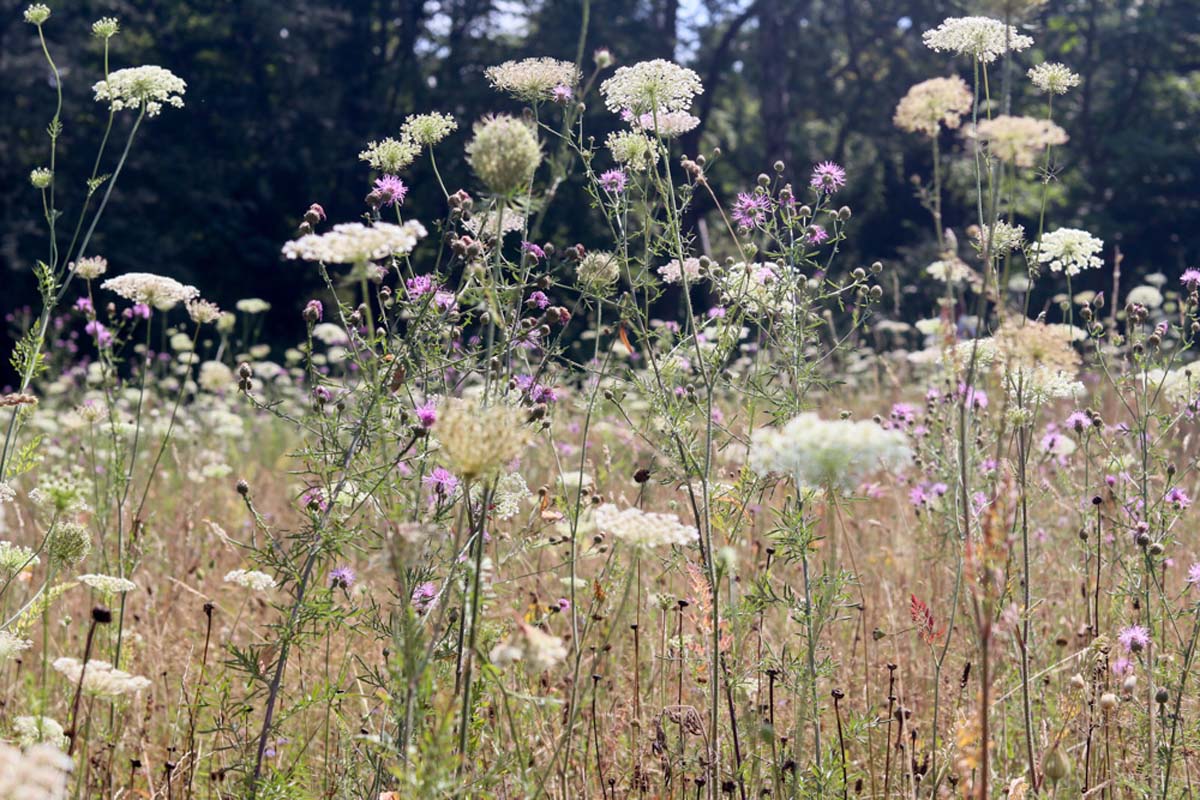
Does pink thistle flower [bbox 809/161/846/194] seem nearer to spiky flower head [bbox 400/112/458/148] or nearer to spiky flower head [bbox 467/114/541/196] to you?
spiky flower head [bbox 400/112/458/148]

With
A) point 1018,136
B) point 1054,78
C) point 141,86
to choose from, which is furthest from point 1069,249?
point 141,86

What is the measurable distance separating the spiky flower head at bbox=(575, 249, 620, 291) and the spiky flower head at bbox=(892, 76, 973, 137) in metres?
0.80

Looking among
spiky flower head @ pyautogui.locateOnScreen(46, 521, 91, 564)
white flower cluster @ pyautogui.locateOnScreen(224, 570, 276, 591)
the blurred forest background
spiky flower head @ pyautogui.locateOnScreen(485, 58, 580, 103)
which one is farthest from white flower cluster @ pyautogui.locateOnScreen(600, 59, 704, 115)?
the blurred forest background

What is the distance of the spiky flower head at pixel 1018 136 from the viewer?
1586mm

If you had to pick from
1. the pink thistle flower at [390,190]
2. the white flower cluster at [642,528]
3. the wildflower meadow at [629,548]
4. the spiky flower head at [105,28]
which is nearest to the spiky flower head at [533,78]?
the wildflower meadow at [629,548]

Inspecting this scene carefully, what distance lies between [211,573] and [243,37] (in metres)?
19.4

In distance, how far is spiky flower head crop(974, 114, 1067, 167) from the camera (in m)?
1.59

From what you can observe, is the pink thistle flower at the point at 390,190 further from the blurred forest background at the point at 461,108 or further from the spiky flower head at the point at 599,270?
the blurred forest background at the point at 461,108

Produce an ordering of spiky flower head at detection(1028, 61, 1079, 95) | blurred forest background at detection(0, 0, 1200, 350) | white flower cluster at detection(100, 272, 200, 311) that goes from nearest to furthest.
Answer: spiky flower head at detection(1028, 61, 1079, 95) → white flower cluster at detection(100, 272, 200, 311) → blurred forest background at detection(0, 0, 1200, 350)

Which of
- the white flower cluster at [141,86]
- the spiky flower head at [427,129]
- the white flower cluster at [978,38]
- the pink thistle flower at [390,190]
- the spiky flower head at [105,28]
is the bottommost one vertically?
the pink thistle flower at [390,190]

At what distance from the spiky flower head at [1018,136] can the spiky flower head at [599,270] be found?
3.77 feet

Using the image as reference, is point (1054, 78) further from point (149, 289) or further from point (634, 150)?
point (149, 289)

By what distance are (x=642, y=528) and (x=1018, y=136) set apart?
80 cm

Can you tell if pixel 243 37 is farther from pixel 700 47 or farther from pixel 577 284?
pixel 577 284
